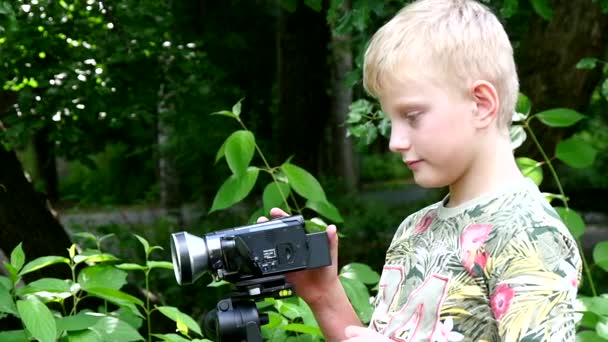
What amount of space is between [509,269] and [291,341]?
4.13ft

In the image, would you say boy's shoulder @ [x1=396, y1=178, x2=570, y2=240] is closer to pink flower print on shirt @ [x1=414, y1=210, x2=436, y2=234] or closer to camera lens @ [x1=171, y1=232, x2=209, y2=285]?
pink flower print on shirt @ [x1=414, y1=210, x2=436, y2=234]

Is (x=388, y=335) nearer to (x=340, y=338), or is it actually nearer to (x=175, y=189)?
(x=340, y=338)

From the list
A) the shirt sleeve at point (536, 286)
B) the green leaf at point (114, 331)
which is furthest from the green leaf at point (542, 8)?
the shirt sleeve at point (536, 286)

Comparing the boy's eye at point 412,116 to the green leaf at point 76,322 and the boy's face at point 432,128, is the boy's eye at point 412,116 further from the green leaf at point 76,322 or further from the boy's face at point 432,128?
the green leaf at point 76,322

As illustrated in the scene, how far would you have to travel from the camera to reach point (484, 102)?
1572 millimetres

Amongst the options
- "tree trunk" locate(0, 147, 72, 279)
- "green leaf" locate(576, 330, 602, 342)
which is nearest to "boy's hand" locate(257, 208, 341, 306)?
"green leaf" locate(576, 330, 602, 342)

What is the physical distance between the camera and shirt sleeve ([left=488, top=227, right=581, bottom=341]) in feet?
4.66

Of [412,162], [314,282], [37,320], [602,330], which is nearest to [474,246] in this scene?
[412,162]

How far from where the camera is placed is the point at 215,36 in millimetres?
10641

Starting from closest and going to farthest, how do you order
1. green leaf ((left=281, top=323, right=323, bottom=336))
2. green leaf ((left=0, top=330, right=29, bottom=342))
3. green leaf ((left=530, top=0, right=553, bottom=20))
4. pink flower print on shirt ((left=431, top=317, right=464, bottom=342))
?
pink flower print on shirt ((left=431, top=317, right=464, bottom=342)) → green leaf ((left=281, top=323, right=323, bottom=336)) → green leaf ((left=0, top=330, right=29, bottom=342)) → green leaf ((left=530, top=0, right=553, bottom=20))

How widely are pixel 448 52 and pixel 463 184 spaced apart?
0.23 meters

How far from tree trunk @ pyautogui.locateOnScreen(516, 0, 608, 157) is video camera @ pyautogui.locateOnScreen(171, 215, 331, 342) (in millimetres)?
2773

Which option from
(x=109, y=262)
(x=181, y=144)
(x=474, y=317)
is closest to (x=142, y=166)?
(x=181, y=144)

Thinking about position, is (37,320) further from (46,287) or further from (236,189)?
(236,189)
